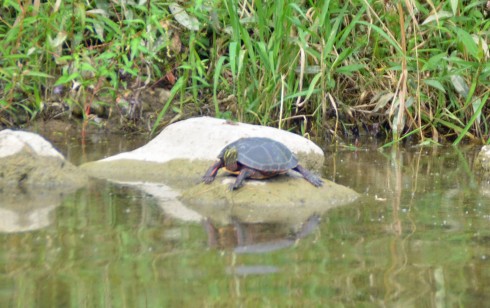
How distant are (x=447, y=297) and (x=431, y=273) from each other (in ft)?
1.19

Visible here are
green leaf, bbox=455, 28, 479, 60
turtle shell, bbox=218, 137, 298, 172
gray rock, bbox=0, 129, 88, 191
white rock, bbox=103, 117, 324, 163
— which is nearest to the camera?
turtle shell, bbox=218, 137, 298, 172

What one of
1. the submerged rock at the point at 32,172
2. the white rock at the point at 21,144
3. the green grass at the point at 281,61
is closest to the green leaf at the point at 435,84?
the green grass at the point at 281,61

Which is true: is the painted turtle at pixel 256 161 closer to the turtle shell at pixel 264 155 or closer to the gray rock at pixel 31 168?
the turtle shell at pixel 264 155

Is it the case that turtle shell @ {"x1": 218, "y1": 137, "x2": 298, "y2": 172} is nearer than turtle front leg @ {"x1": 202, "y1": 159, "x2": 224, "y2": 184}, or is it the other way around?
turtle shell @ {"x1": 218, "y1": 137, "x2": 298, "y2": 172}

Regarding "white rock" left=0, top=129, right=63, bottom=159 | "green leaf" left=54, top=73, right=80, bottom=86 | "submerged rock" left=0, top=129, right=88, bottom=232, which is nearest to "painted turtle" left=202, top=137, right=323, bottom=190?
"submerged rock" left=0, top=129, right=88, bottom=232

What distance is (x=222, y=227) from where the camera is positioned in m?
5.18

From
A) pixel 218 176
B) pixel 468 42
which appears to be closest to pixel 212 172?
pixel 218 176

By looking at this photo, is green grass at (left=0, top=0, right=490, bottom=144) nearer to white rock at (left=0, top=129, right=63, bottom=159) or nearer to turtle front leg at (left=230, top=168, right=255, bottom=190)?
white rock at (left=0, top=129, right=63, bottom=159)

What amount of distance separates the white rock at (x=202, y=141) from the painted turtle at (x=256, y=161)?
78cm

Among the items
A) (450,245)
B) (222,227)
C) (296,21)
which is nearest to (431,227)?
(450,245)

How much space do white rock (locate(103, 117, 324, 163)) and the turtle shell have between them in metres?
0.80

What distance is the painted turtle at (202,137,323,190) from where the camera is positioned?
5824mm

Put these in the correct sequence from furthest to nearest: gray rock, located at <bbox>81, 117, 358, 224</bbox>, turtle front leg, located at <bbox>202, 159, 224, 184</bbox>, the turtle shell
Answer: turtle front leg, located at <bbox>202, 159, 224, 184</bbox>, the turtle shell, gray rock, located at <bbox>81, 117, 358, 224</bbox>

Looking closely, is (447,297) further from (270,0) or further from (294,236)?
(270,0)
